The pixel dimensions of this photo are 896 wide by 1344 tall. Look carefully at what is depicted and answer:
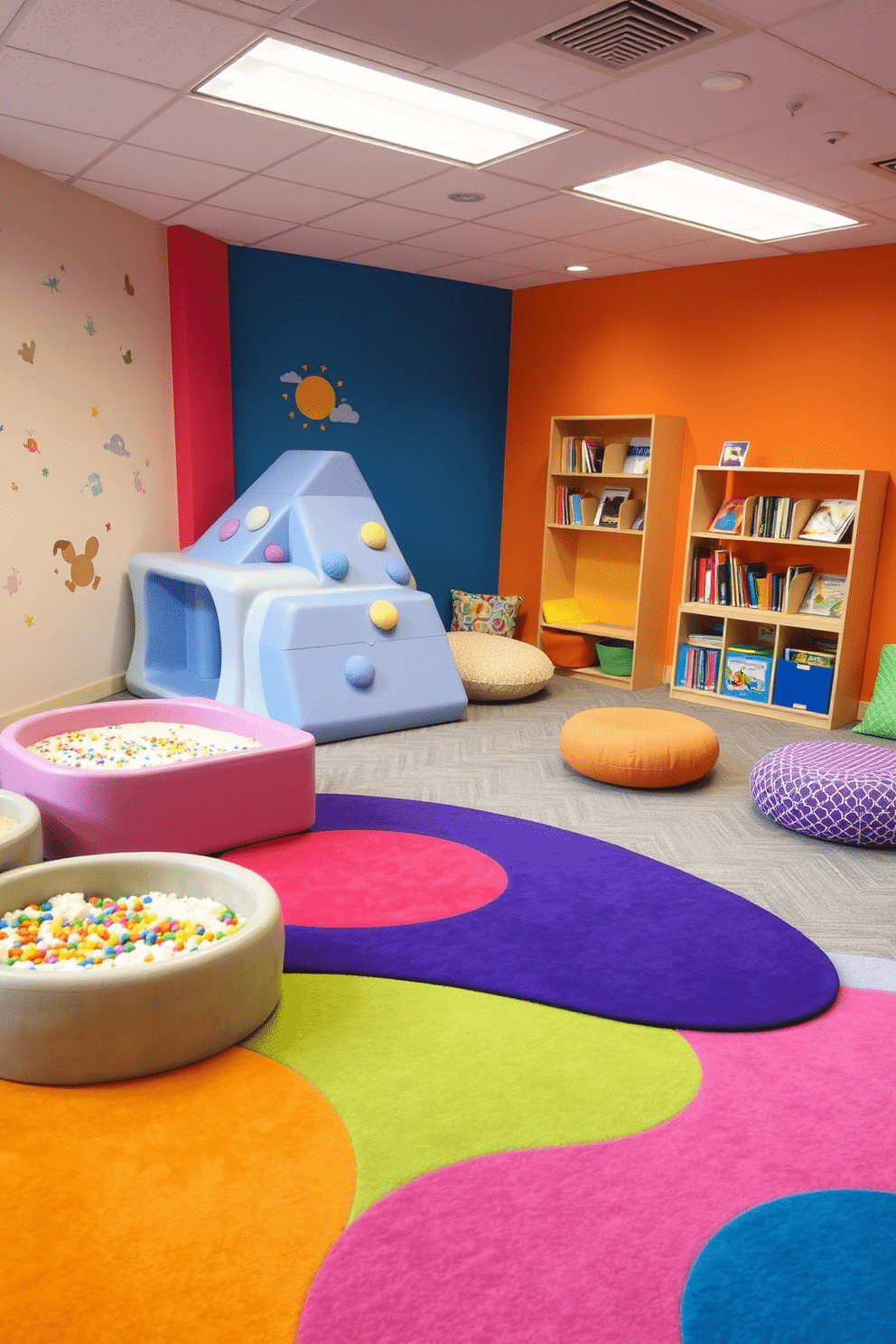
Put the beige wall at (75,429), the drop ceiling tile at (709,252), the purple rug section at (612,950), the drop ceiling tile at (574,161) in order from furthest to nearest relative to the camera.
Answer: the drop ceiling tile at (709,252), the beige wall at (75,429), the drop ceiling tile at (574,161), the purple rug section at (612,950)

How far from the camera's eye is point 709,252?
19.7 ft

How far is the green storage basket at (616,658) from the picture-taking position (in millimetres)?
6812

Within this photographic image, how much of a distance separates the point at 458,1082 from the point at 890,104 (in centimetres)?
352

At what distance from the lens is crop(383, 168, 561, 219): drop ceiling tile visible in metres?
4.59

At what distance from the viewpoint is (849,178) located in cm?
442

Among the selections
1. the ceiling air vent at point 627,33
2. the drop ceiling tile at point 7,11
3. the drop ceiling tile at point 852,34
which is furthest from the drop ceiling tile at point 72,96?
the drop ceiling tile at point 852,34

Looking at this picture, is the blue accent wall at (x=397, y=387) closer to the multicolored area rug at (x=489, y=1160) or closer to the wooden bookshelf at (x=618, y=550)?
the wooden bookshelf at (x=618, y=550)

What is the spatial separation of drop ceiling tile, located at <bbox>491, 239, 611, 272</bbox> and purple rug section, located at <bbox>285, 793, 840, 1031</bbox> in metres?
3.95

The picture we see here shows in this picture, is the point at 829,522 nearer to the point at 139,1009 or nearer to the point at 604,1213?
the point at 604,1213

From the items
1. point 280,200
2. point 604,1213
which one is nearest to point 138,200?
point 280,200

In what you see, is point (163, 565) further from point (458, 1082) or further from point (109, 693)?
point (458, 1082)

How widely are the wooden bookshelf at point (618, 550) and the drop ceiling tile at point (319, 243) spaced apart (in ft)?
5.81

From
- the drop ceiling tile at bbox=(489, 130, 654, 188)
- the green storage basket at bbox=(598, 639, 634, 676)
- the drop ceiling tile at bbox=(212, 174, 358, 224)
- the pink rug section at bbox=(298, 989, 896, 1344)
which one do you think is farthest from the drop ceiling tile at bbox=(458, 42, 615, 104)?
the green storage basket at bbox=(598, 639, 634, 676)

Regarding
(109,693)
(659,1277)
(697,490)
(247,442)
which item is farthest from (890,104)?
(109,693)
